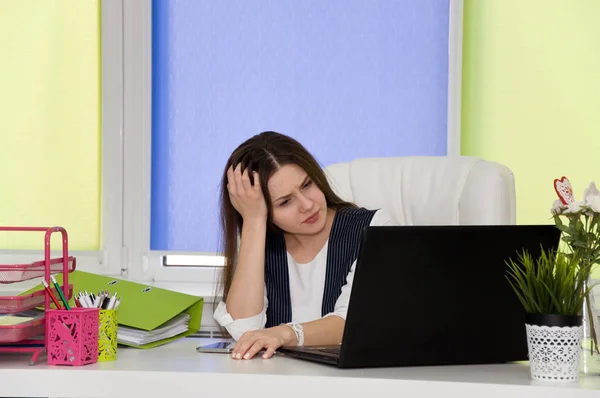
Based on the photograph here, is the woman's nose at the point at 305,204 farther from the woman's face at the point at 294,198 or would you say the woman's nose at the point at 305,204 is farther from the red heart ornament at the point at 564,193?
the red heart ornament at the point at 564,193

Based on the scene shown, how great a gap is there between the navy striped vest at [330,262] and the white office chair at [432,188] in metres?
0.09

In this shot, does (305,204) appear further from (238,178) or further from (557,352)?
(557,352)

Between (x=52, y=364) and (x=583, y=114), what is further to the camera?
(x=583, y=114)

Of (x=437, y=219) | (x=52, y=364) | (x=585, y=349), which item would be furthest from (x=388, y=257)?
(x=437, y=219)

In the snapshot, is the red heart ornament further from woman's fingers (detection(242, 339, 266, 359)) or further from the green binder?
the green binder

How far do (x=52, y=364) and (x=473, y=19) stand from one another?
6.40 feet

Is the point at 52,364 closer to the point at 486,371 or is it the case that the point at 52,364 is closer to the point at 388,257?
the point at 388,257

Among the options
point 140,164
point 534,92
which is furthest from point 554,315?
point 140,164

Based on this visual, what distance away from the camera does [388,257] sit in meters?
1.13

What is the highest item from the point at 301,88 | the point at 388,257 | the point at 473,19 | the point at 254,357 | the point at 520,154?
the point at 473,19

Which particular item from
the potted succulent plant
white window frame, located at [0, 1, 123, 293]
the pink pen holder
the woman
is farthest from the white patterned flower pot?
white window frame, located at [0, 1, 123, 293]

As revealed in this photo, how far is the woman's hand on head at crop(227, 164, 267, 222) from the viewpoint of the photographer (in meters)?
1.75

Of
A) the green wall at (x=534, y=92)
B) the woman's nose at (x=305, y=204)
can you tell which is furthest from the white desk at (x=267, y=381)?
the green wall at (x=534, y=92)

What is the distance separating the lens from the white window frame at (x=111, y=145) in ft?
9.07
